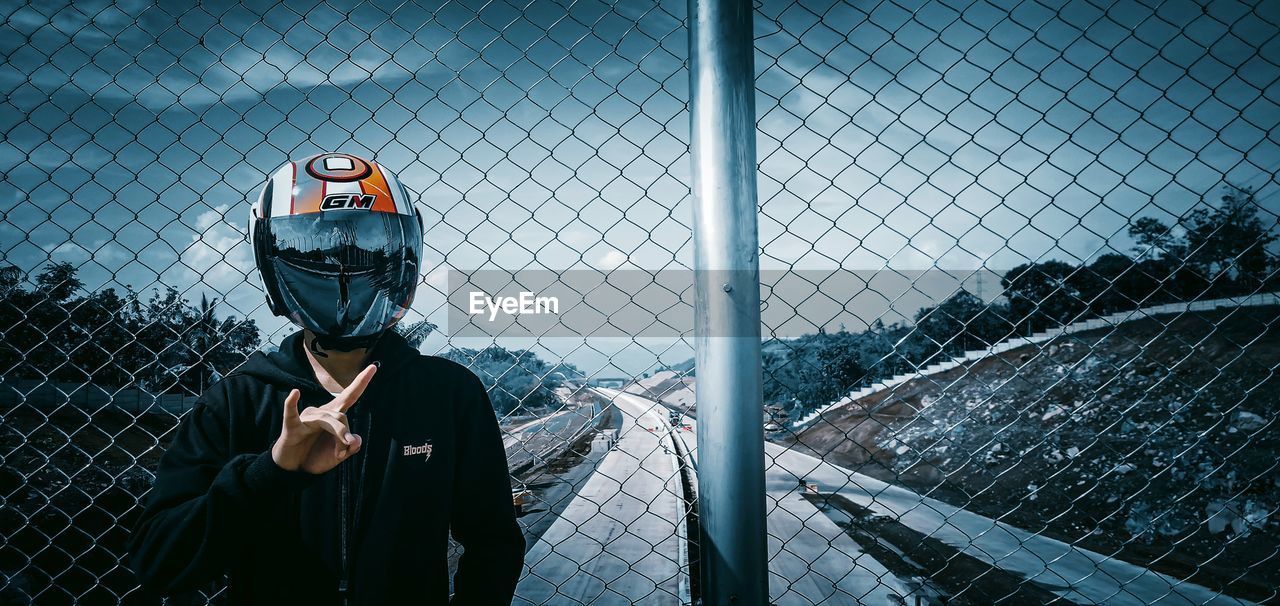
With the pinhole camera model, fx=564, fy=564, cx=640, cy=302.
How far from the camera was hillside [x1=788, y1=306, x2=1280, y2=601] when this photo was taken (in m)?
7.23

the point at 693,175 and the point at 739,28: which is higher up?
the point at 739,28

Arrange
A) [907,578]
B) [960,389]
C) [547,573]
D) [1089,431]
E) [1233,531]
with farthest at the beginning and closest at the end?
[960,389] < [1089,431] < [547,573] < [1233,531] < [907,578]

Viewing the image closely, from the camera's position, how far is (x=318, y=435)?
1.14m

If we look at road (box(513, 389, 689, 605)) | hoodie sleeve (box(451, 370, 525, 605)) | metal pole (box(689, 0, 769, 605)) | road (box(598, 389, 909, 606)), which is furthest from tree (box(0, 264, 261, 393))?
road (box(598, 389, 909, 606))

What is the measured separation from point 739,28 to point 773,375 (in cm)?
112

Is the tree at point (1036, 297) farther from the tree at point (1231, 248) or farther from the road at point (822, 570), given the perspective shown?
the road at point (822, 570)

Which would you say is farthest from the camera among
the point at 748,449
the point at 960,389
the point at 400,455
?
the point at 960,389

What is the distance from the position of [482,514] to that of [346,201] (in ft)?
3.09

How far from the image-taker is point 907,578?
8.80 metres

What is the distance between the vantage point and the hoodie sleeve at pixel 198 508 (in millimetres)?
1188

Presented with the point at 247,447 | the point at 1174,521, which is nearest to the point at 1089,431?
the point at 1174,521

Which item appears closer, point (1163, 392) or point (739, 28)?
point (739, 28)

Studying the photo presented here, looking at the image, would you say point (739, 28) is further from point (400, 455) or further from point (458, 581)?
point (458, 581)

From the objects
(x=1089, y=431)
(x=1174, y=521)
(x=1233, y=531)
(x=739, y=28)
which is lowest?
(x=1089, y=431)
